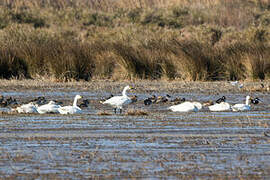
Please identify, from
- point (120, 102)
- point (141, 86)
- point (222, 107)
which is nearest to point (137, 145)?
point (222, 107)

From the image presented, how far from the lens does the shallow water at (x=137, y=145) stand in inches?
362

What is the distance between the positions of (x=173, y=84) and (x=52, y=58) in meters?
4.52

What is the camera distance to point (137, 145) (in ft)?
36.8

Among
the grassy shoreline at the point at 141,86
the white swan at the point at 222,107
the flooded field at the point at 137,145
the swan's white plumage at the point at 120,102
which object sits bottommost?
the grassy shoreline at the point at 141,86

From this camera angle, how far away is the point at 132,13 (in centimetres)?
6694

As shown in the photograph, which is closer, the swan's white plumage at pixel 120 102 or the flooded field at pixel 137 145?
the flooded field at pixel 137 145

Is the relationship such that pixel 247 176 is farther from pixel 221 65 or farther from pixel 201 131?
pixel 221 65

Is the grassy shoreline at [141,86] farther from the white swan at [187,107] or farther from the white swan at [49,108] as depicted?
the white swan at [49,108]

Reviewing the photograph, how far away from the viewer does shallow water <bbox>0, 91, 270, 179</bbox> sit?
9188 millimetres

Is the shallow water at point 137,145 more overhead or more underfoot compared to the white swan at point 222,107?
more overhead

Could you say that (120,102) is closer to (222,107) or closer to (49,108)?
(49,108)

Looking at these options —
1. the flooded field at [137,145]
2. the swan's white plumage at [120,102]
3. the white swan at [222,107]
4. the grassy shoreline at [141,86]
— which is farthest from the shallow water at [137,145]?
the grassy shoreline at [141,86]

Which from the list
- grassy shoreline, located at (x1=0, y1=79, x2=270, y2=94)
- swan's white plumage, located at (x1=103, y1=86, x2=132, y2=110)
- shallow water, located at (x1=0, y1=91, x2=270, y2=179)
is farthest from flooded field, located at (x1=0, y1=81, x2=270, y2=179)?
grassy shoreline, located at (x1=0, y1=79, x2=270, y2=94)

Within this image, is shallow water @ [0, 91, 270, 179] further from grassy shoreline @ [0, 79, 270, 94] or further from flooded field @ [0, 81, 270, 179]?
grassy shoreline @ [0, 79, 270, 94]
